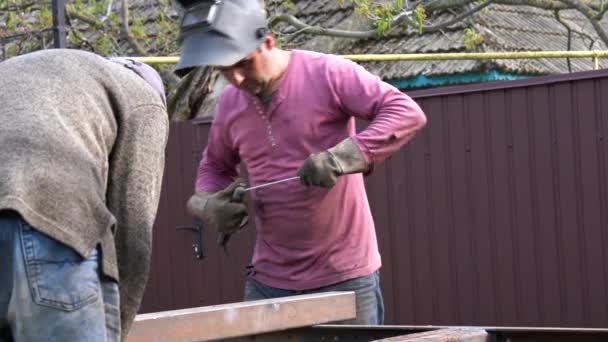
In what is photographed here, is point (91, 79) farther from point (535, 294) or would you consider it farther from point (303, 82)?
point (535, 294)

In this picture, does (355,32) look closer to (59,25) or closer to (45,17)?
(45,17)

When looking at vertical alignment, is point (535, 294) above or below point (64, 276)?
below

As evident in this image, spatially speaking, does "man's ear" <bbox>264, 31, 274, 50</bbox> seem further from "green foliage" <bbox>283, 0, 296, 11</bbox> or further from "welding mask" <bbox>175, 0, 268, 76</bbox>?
"green foliage" <bbox>283, 0, 296, 11</bbox>

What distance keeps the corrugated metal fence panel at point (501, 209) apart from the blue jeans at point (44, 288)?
4396 mm

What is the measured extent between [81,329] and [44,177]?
0.37m

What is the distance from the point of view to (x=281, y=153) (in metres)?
4.92

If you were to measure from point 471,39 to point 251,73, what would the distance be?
20.1 ft

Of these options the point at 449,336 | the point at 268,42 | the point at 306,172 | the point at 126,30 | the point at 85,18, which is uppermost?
the point at 85,18

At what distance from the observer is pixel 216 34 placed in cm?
440

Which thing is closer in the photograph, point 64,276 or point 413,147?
point 64,276

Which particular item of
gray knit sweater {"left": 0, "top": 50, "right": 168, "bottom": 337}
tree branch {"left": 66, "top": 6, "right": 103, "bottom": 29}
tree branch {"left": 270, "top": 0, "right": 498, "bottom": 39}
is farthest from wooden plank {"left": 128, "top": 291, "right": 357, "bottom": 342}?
tree branch {"left": 66, "top": 6, "right": 103, "bottom": 29}

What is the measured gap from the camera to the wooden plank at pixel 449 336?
378 cm

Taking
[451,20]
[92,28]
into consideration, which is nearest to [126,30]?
[92,28]

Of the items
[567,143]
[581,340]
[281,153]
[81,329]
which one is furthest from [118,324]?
[567,143]
